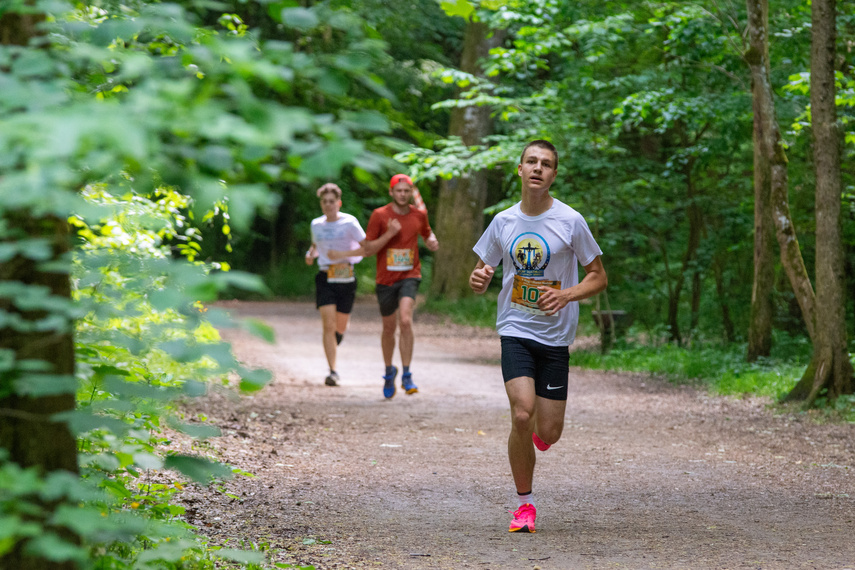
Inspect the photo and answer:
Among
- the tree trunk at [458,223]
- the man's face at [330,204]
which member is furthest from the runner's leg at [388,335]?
the tree trunk at [458,223]

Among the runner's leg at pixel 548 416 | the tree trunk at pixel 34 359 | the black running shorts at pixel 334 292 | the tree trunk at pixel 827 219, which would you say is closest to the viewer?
the tree trunk at pixel 34 359

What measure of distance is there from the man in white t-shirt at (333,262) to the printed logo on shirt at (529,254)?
5687 mm

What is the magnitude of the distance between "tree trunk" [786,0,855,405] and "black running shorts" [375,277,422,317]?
4384mm

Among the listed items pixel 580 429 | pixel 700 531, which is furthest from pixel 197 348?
pixel 580 429

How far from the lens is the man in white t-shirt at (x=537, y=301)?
5.18 metres

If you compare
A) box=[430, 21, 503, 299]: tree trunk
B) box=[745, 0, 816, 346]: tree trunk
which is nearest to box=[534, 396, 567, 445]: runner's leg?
box=[745, 0, 816, 346]: tree trunk

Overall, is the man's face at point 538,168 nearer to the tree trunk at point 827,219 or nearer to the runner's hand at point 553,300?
the runner's hand at point 553,300

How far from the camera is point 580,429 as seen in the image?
907 centimetres

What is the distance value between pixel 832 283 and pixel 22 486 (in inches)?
363

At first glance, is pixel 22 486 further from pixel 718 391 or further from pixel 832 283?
pixel 718 391

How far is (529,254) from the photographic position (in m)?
5.32

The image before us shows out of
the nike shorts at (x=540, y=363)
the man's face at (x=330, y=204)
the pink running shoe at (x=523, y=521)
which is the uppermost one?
the man's face at (x=330, y=204)

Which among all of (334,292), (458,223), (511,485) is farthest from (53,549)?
(458,223)

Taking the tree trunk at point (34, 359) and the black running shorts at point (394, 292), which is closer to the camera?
the tree trunk at point (34, 359)
